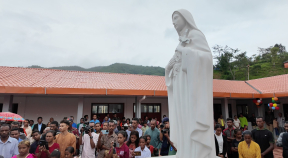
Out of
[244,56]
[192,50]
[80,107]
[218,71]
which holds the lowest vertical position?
[80,107]

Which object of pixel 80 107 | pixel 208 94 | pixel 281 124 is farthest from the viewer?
pixel 281 124

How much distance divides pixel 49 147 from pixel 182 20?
3.37m

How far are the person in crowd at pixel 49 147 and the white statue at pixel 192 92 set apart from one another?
240 centimetres

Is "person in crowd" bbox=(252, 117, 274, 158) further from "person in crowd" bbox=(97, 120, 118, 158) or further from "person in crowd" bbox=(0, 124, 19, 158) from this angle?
"person in crowd" bbox=(0, 124, 19, 158)

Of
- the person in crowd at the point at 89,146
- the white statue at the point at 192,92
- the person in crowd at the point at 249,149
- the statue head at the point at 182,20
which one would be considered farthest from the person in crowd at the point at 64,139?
the person in crowd at the point at 249,149

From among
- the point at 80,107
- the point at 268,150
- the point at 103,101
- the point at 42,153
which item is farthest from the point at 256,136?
the point at 103,101

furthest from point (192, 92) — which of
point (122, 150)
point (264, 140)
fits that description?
point (264, 140)

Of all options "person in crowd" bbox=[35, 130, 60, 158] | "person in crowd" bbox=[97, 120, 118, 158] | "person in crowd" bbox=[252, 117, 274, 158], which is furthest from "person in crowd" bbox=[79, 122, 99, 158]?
"person in crowd" bbox=[252, 117, 274, 158]

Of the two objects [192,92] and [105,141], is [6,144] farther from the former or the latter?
[192,92]

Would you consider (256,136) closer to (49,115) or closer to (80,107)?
(80,107)

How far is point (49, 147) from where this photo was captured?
11.5 feet

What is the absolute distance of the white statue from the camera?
74.9 inches

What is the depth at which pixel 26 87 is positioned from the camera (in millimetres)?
8086

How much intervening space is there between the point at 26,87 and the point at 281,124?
47.4 feet
